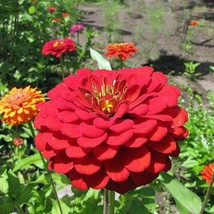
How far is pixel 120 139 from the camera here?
24.0 inches

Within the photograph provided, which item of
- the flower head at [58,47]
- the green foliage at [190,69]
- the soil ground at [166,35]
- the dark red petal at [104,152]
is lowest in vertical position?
the soil ground at [166,35]

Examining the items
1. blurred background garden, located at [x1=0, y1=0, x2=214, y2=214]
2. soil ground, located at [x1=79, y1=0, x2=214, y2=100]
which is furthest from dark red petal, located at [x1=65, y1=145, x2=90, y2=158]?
soil ground, located at [x1=79, y1=0, x2=214, y2=100]

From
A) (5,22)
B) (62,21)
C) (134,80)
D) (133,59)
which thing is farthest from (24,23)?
(134,80)

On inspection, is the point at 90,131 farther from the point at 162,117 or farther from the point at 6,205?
the point at 6,205

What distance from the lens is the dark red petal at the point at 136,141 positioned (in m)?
0.61

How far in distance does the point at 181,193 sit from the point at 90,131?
297 mm

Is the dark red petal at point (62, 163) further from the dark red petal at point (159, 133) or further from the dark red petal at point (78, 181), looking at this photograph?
the dark red petal at point (159, 133)

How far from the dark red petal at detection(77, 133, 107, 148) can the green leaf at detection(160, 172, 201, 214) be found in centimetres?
25

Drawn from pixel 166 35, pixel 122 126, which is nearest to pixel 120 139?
pixel 122 126

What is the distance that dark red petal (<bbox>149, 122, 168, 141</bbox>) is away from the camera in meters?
0.62

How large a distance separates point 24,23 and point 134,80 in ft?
8.98

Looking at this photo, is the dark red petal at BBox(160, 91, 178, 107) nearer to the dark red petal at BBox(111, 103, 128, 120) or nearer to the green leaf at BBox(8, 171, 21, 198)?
the dark red petal at BBox(111, 103, 128, 120)

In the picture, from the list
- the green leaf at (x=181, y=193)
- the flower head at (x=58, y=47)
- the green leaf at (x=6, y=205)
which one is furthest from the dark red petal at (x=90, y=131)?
the flower head at (x=58, y=47)

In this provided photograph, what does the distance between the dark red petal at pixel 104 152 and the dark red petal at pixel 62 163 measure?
2.2 inches
